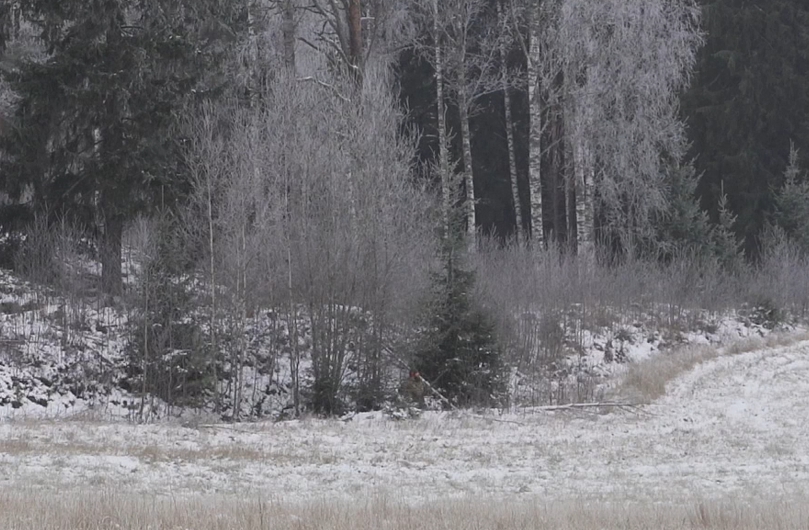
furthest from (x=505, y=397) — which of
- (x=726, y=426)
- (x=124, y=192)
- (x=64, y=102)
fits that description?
(x=64, y=102)

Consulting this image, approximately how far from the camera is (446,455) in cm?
1404

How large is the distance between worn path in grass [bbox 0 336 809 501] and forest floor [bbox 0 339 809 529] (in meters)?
0.04

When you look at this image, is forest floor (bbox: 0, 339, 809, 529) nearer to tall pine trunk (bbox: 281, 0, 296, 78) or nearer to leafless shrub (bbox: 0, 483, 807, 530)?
leafless shrub (bbox: 0, 483, 807, 530)

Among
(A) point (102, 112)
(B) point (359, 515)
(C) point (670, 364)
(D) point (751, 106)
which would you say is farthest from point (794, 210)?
(B) point (359, 515)

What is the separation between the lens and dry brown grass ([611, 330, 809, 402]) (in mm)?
21547

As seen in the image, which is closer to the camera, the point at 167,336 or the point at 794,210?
the point at 167,336

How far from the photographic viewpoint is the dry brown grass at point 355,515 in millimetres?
8109

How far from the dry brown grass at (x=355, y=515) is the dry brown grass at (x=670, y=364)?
12.1 meters

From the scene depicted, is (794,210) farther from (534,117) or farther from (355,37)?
(355,37)

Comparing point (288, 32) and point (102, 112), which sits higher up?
point (288, 32)

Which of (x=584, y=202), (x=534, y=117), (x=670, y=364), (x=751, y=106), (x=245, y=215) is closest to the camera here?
(x=245, y=215)

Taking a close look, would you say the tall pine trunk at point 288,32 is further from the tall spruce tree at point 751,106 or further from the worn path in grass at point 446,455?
the tall spruce tree at point 751,106

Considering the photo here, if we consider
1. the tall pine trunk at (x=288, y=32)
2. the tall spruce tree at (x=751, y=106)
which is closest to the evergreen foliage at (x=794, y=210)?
the tall spruce tree at (x=751, y=106)

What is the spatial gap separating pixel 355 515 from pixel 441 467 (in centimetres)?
470
